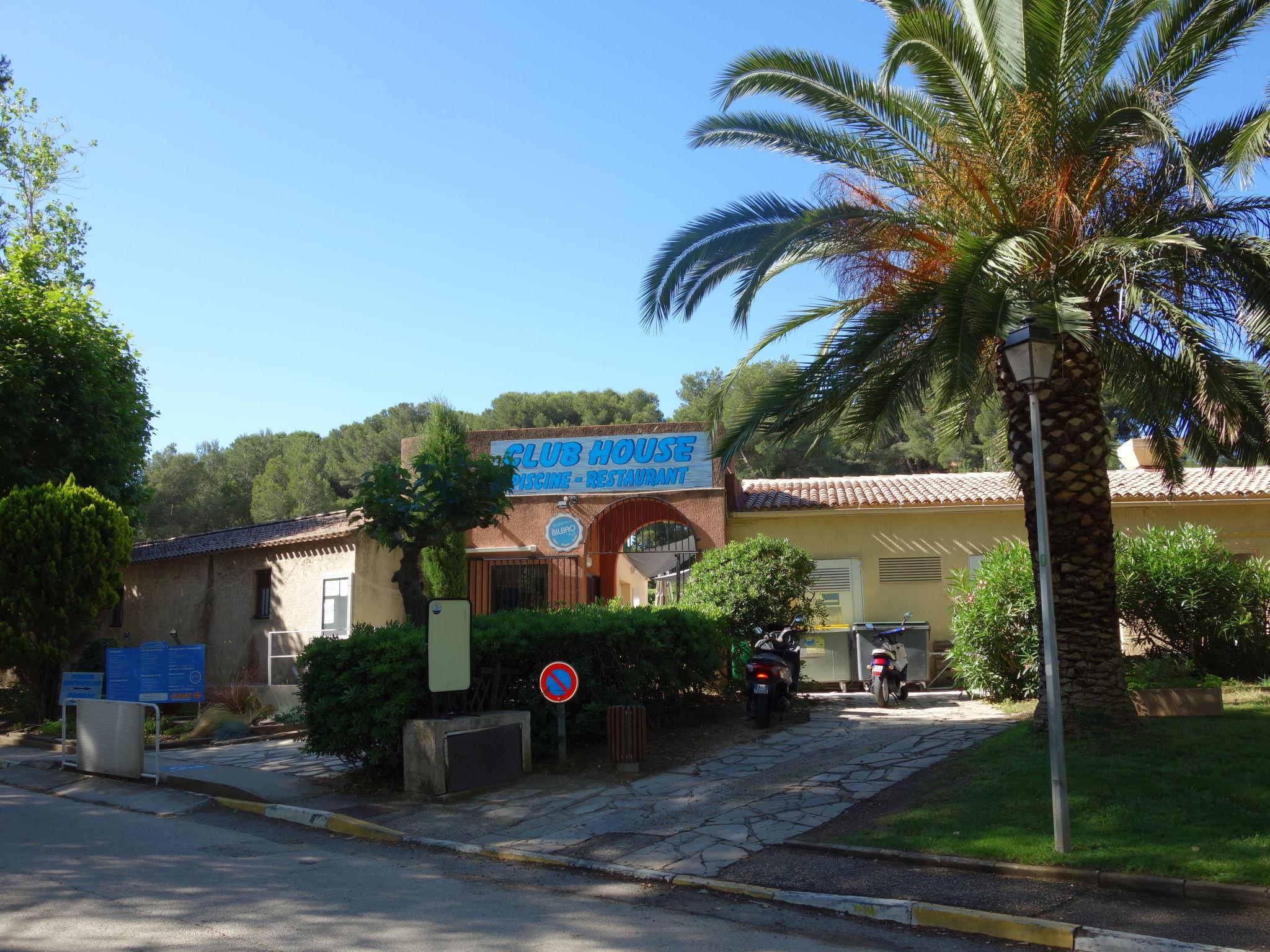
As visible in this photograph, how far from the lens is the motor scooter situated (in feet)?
47.5

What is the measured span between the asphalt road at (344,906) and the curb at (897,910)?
0.11 meters

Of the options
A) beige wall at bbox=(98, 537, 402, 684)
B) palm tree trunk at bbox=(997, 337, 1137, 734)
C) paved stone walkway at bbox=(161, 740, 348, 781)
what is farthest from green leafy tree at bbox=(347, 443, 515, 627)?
palm tree trunk at bbox=(997, 337, 1137, 734)

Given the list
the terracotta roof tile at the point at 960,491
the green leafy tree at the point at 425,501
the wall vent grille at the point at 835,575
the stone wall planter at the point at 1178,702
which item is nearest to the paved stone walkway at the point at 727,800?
the stone wall planter at the point at 1178,702

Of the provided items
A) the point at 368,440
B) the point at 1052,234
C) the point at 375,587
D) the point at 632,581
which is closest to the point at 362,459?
the point at 368,440

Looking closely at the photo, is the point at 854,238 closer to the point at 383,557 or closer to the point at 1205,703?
the point at 1205,703

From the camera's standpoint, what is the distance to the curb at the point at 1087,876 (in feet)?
18.6

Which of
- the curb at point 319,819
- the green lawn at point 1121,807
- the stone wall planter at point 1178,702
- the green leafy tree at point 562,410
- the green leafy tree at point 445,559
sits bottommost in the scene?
the curb at point 319,819

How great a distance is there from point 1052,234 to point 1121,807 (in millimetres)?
5120

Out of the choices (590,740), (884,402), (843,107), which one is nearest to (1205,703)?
(884,402)

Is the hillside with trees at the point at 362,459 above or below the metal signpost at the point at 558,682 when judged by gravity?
above

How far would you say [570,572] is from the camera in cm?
2008

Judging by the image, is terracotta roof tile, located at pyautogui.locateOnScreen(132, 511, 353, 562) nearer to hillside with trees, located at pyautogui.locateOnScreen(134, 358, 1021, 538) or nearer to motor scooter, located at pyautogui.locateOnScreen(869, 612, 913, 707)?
motor scooter, located at pyautogui.locateOnScreen(869, 612, 913, 707)

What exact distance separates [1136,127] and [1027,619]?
6.50 m

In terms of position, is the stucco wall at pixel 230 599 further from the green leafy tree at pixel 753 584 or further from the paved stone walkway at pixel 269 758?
the green leafy tree at pixel 753 584
